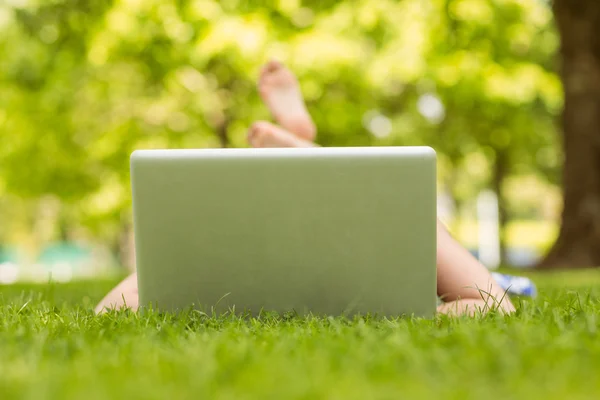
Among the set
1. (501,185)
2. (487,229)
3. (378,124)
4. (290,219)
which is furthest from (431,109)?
(487,229)

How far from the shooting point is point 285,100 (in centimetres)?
421

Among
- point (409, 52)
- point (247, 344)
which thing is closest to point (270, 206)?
point (247, 344)

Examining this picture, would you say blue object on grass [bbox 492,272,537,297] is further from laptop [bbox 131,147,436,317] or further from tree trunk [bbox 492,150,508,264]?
tree trunk [bbox 492,150,508,264]

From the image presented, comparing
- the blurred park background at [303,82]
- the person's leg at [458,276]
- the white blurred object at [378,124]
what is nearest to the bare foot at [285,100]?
the person's leg at [458,276]

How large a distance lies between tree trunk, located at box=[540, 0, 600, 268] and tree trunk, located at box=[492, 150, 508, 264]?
5.69 metres

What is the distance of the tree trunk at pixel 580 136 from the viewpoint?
796 centimetres

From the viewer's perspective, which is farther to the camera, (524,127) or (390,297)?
(524,127)

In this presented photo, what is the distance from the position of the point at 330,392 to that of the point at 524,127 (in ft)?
39.5

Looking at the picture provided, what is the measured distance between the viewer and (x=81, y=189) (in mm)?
13445

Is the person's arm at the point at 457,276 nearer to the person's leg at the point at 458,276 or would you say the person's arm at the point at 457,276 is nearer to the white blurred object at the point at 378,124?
the person's leg at the point at 458,276

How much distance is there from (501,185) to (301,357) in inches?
608

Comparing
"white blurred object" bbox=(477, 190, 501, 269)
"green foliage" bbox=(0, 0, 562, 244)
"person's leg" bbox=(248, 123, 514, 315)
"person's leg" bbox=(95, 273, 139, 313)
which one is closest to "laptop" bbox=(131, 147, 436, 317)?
"person's leg" bbox=(248, 123, 514, 315)

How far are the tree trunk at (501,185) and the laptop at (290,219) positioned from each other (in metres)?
12.3

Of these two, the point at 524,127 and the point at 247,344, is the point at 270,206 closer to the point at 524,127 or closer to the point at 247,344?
the point at 247,344
